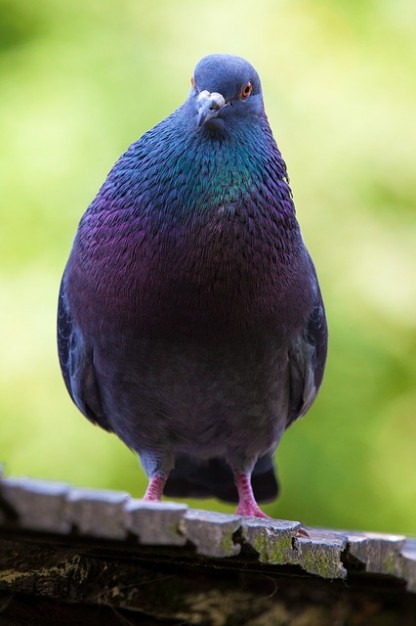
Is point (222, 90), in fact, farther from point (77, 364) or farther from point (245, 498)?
Answer: point (245, 498)

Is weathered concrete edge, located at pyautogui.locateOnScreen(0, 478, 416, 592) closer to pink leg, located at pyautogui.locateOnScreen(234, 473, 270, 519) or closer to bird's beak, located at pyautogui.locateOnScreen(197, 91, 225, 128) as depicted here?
pink leg, located at pyautogui.locateOnScreen(234, 473, 270, 519)

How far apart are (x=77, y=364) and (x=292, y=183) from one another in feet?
10.6

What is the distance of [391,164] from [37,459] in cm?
327

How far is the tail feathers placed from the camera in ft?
18.1

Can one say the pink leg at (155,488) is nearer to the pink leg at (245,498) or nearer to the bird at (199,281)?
the bird at (199,281)

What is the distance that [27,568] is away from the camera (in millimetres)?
2914

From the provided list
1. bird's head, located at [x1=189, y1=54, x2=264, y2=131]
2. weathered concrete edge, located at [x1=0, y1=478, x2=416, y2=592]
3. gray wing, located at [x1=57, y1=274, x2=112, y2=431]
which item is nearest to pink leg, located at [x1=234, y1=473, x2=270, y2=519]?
gray wing, located at [x1=57, y1=274, x2=112, y2=431]

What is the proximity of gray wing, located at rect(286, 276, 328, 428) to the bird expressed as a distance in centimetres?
1

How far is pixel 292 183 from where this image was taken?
752 cm

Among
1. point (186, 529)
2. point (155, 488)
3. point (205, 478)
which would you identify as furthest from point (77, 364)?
point (186, 529)

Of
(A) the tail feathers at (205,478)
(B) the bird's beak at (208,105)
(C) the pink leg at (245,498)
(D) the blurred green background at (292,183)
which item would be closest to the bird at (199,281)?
(B) the bird's beak at (208,105)

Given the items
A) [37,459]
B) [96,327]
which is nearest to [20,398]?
[37,459]

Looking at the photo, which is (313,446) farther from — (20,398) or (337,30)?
(337,30)

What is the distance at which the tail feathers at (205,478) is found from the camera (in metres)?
5.52
